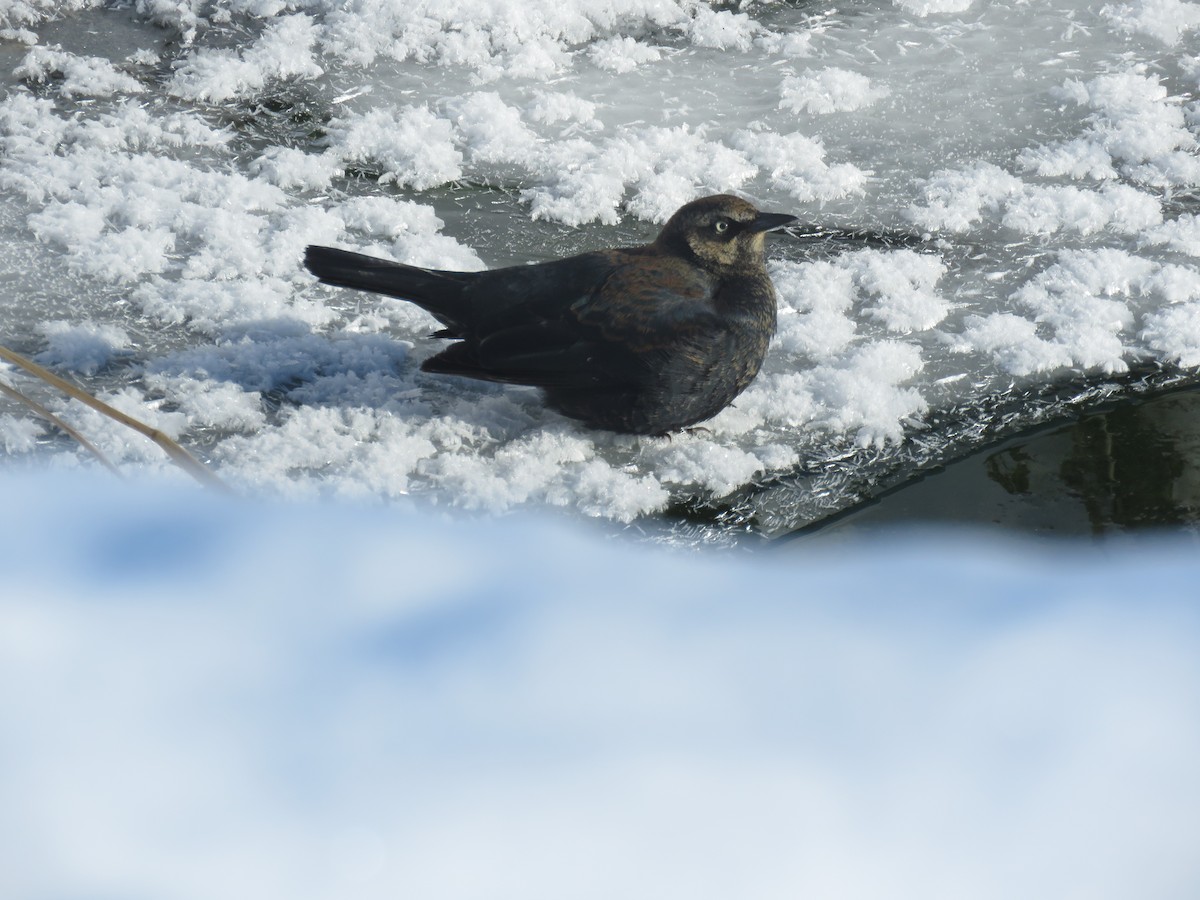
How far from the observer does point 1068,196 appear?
414cm

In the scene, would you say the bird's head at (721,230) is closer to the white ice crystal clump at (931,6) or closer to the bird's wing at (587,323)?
the bird's wing at (587,323)

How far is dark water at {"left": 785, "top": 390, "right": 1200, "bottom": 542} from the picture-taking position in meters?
2.85

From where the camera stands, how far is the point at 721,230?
119 inches

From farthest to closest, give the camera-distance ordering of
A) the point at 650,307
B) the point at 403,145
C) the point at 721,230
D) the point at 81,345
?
the point at 403,145 → the point at 81,345 → the point at 721,230 → the point at 650,307

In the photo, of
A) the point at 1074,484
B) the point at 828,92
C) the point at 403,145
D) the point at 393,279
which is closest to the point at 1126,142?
the point at 828,92

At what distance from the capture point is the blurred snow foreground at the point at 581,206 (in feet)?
10.0

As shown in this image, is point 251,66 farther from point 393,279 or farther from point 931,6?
point 931,6

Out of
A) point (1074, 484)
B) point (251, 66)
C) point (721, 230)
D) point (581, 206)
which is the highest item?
point (721, 230)

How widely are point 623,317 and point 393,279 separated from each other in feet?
2.05

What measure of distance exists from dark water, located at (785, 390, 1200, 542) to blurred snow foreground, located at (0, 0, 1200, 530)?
0.27 ft

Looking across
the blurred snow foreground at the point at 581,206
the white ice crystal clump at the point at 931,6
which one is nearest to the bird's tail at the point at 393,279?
the blurred snow foreground at the point at 581,206

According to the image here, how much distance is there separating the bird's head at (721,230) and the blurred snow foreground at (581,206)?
41 centimetres

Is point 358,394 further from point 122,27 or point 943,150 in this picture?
point 122,27

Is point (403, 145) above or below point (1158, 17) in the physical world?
below
